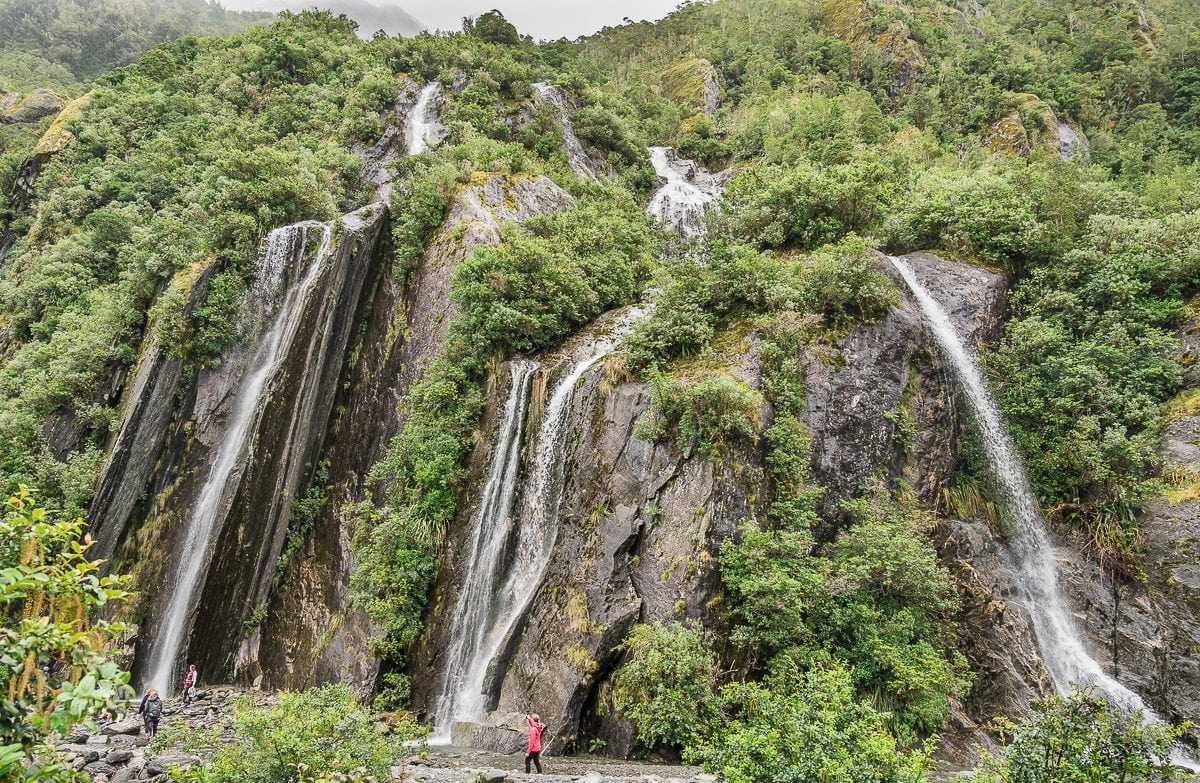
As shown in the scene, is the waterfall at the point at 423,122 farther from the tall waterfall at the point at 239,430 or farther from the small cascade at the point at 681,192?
the small cascade at the point at 681,192

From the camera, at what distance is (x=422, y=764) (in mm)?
10031

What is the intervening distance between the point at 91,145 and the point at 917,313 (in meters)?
41.4

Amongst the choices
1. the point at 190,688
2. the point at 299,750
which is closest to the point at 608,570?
the point at 299,750

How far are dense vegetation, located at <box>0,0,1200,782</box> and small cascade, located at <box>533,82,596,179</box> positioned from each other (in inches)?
38.2

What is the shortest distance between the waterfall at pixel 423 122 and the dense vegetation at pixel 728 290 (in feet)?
4.27

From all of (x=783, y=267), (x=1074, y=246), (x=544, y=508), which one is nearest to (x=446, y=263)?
(x=544, y=508)

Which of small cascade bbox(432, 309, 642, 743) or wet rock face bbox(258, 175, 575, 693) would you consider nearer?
small cascade bbox(432, 309, 642, 743)

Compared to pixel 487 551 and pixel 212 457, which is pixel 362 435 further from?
pixel 487 551

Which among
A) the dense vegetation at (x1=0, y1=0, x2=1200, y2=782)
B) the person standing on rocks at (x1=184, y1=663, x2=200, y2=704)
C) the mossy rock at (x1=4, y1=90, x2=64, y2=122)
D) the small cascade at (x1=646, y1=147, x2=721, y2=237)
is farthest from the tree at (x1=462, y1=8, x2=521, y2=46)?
the person standing on rocks at (x1=184, y1=663, x2=200, y2=704)

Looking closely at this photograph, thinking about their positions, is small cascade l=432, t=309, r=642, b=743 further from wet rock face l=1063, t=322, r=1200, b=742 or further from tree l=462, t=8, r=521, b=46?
tree l=462, t=8, r=521, b=46

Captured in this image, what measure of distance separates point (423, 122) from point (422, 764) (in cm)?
3152

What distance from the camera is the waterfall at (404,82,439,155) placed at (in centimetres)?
2970

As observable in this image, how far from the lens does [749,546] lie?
1149cm

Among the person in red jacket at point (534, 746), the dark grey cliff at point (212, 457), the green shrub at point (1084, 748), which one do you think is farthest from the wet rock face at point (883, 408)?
the dark grey cliff at point (212, 457)
